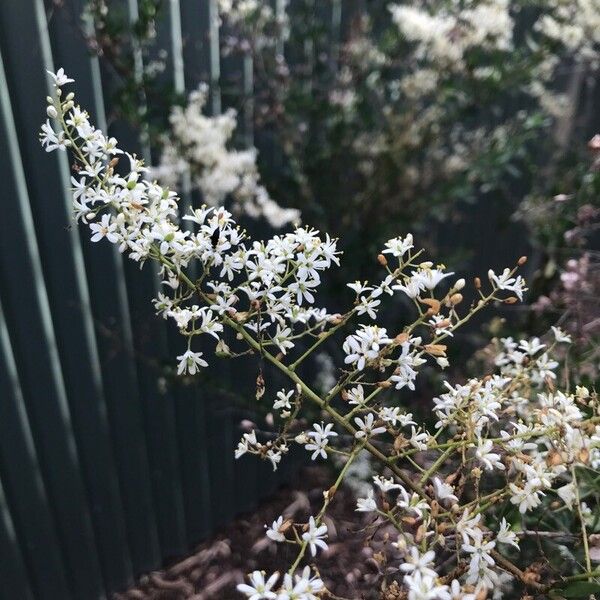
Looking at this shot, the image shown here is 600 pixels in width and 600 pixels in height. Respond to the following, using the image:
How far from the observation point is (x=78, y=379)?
201 cm

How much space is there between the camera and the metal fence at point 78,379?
1.68m

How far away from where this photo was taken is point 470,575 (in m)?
0.87

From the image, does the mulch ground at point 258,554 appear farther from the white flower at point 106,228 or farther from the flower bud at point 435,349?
the white flower at point 106,228

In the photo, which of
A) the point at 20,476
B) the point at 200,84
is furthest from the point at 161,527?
the point at 200,84

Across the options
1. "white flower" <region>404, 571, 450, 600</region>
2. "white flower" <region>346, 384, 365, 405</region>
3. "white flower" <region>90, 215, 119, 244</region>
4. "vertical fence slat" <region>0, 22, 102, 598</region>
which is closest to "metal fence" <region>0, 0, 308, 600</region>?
"vertical fence slat" <region>0, 22, 102, 598</region>

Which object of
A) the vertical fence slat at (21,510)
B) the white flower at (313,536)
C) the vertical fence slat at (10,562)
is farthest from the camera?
the vertical fence slat at (10,562)

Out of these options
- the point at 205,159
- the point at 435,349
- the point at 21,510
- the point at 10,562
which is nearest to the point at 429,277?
the point at 435,349

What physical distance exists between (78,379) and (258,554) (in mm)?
826

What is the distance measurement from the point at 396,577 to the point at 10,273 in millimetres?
1192

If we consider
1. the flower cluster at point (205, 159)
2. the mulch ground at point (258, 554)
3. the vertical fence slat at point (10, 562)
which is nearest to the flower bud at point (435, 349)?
the mulch ground at point (258, 554)

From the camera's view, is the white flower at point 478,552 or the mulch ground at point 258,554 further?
the mulch ground at point 258,554

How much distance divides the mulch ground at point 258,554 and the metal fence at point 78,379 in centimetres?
11

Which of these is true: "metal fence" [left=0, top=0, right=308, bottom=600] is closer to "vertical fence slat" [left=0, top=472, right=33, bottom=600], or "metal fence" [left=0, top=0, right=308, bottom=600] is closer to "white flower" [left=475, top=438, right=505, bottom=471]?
"vertical fence slat" [left=0, top=472, right=33, bottom=600]

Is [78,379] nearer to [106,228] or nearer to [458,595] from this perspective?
[106,228]
